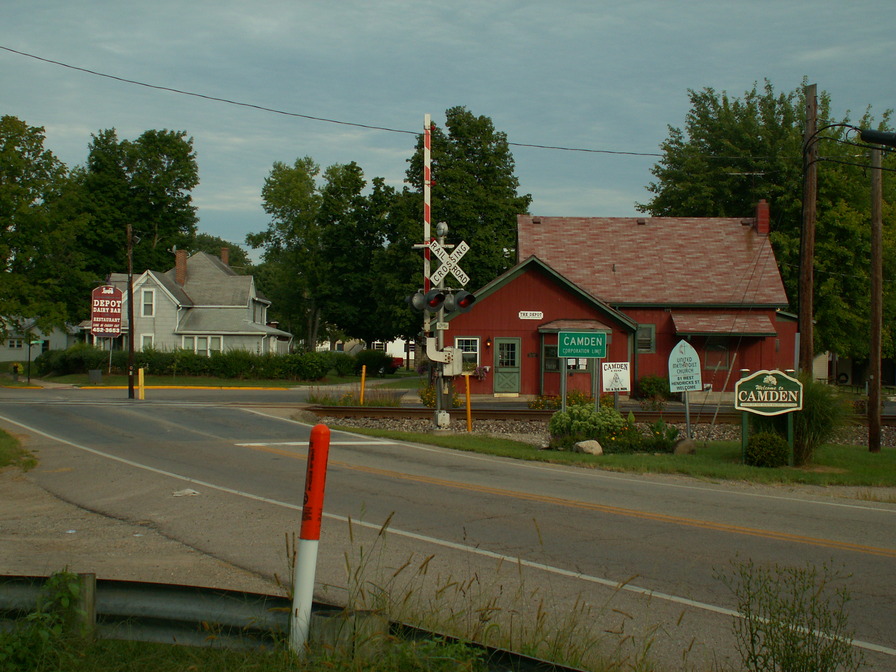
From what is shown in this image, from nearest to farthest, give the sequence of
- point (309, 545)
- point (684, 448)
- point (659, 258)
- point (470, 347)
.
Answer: point (309, 545)
point (684, 448)
point (470, 347)
point (659, 258)

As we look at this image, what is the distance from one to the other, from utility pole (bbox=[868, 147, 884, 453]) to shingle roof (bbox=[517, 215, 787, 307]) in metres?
16.4

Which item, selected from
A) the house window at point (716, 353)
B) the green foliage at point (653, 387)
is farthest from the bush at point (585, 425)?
the house window at point (716, 353)

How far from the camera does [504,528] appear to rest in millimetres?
9602

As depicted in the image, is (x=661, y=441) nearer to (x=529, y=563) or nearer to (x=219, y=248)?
(x=529, y=563)

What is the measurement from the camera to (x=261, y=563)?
784 centimetres

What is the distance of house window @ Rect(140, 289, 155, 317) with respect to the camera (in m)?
56.9

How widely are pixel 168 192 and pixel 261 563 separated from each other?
2857 inches

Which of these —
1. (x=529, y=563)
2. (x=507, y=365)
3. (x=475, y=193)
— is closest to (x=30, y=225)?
(x=475, y=193)

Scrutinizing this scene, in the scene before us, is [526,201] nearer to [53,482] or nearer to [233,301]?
[233,301]

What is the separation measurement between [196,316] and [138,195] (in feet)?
68.1

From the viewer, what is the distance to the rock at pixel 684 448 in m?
18.0

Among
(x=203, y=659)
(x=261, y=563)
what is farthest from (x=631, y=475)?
(x=203, y=659)

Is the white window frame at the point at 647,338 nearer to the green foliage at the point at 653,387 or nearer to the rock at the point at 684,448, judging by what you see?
the green foliage at the point at 653,387

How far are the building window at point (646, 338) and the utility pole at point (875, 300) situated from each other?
16.1 metres
